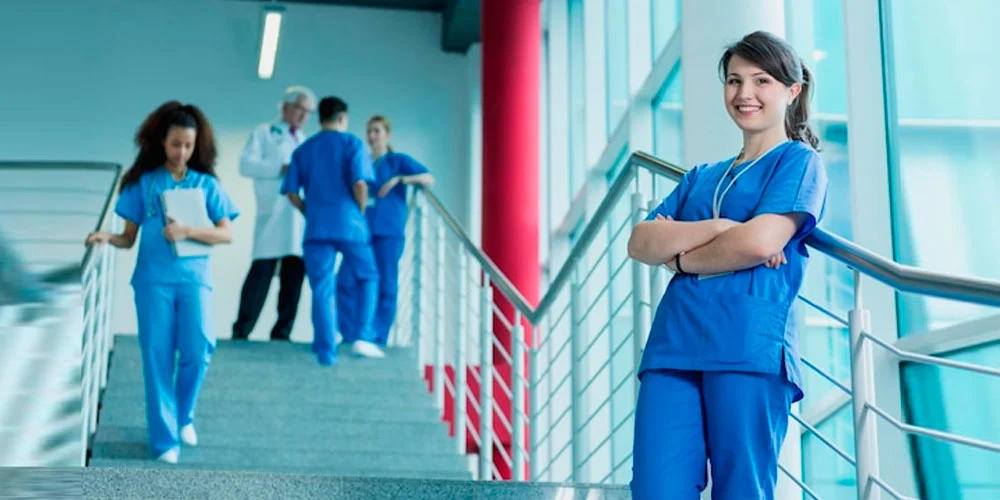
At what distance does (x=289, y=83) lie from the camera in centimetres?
962

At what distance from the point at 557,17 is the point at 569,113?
2.11 ft

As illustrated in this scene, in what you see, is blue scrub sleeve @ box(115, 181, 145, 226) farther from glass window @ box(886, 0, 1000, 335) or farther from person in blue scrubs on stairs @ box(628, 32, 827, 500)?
person in blue scrubs on stairs @ box(628, 32, 827, 500)

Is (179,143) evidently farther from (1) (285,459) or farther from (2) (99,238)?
(1) (285,459)

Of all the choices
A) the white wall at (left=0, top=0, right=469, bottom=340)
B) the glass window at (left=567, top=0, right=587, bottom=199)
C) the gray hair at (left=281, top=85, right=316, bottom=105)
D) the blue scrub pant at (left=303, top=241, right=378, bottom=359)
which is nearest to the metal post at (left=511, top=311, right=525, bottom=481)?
the blue scrub pant at (left=303, top=241, right=378, bottom=359)

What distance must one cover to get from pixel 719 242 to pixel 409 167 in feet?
13.6

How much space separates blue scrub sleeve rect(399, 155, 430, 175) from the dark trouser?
620mm

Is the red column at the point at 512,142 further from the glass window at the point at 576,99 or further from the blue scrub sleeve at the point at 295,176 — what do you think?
the blue scrub sleeve at the point at 295,176

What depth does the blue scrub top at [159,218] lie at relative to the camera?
173 inches

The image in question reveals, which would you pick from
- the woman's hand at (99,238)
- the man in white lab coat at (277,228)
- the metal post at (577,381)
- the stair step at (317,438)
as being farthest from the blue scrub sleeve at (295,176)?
the metal post at (577,381)

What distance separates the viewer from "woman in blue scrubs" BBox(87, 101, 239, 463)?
14.4 feet

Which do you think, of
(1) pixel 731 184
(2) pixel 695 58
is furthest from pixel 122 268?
(1) pixel 731 184

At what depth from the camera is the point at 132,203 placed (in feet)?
14.8

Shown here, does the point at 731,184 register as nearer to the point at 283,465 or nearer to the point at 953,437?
the point at 953,437

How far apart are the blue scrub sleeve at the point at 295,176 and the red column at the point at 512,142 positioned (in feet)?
6.69
